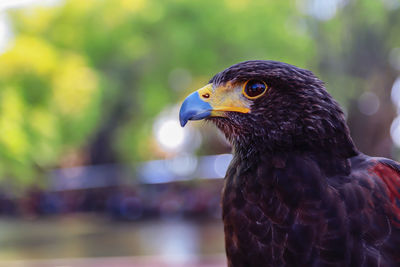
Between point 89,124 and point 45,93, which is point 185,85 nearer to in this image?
point 89,124

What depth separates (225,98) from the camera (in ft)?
6.27

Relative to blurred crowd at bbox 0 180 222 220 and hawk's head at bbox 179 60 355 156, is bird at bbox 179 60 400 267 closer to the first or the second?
hawk's head at bbox 179 60 355 156

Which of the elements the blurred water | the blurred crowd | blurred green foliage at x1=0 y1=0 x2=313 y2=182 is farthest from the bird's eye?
the blurred crowd

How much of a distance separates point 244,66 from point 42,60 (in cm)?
781

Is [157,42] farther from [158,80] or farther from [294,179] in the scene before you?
[294,179]

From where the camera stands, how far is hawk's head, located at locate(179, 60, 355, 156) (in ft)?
5.71

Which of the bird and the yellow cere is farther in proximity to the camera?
the yellow cere

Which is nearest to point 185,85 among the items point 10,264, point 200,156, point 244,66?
point 200,156

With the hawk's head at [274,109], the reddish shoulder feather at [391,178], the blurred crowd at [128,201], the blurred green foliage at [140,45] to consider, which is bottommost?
the blurred crowd at [128,201]

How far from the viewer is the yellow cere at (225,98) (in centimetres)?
188

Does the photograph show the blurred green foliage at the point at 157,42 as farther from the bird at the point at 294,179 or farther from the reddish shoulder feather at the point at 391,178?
the reddish shoulder feather at the point at 391,178

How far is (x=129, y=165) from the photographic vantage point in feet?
55.4

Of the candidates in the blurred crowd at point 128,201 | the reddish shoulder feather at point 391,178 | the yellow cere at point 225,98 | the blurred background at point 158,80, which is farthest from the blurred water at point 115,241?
the reddish shoulder feather at point 391,178

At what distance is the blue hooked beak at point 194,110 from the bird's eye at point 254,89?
0.56 feet
